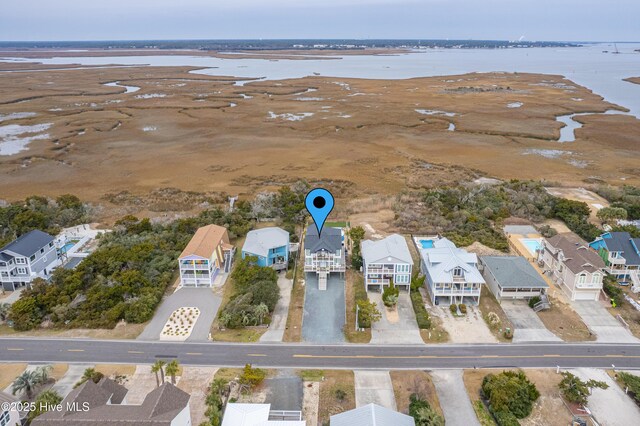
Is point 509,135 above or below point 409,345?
above

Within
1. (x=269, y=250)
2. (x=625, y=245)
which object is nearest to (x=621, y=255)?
(x=625, y=245)

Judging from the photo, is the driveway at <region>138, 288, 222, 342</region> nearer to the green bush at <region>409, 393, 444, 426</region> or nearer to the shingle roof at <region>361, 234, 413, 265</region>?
the shingle roof at <region>361, 234, 413, 265</region>

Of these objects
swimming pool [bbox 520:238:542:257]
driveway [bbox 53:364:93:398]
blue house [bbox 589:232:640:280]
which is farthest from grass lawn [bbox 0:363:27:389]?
blue house [bbox 589:232:640:280]

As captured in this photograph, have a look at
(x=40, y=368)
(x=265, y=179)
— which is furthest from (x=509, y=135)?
(x=40, y=368)

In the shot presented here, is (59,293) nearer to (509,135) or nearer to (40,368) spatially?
(40,368)

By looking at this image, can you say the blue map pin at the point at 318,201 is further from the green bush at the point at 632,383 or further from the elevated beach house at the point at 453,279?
the green bush at the point at 632,383

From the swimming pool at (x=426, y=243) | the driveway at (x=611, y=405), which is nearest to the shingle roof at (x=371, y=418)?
the driveway at (x=611, y=405)
